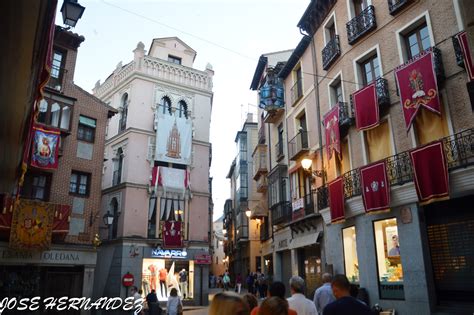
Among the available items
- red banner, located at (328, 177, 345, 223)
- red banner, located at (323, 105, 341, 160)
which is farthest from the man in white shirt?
red banner, located at (323, 105, 341, 160)

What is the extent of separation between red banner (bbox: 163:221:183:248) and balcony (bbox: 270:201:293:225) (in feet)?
25.0

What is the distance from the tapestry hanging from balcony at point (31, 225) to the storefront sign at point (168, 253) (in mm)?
8669

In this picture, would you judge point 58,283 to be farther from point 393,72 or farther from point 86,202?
point 393,72

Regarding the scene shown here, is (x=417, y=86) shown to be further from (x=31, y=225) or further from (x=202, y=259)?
(x=202, y=259)

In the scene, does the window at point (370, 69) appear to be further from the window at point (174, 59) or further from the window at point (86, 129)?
the window at point (174, 59)

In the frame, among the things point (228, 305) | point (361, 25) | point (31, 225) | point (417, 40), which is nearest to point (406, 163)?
point (417, 40)

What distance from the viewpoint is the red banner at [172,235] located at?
87.0ft

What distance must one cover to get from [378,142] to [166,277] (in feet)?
57.9

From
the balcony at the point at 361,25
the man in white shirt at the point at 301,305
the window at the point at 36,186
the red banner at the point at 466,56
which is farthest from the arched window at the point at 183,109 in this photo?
the man in white shirt at the point at 301,305

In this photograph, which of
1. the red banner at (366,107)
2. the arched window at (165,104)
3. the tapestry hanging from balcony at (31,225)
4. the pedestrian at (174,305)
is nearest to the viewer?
the pedestrian at (174,305)

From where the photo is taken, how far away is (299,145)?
20.6 meters

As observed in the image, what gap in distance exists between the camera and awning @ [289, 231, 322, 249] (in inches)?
713

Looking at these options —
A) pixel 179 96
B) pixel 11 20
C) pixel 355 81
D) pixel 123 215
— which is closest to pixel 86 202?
pixel 123 215

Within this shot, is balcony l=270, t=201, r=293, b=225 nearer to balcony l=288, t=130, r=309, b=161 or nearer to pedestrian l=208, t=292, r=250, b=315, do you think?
balcony l=288, t=130, r=309, b=161
